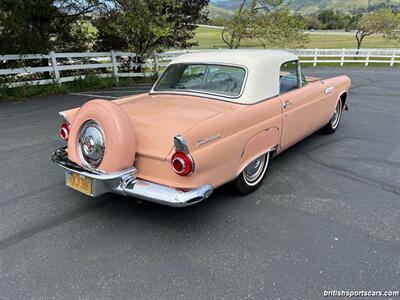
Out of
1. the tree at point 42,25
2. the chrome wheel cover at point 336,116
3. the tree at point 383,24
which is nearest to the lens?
the chrome wheel cover at point 336,116

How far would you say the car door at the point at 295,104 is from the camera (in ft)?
14.0

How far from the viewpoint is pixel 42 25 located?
10516 mm

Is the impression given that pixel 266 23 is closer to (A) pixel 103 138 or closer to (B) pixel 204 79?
(B) pixel 204 79

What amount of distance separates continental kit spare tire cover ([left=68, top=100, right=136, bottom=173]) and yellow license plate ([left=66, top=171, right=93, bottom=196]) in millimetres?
131

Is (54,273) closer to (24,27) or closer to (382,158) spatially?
(382,158)

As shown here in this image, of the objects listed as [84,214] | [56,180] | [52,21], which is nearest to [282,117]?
[84,214]

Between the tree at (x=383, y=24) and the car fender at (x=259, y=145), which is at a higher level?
the tree at (x=383, y=24)

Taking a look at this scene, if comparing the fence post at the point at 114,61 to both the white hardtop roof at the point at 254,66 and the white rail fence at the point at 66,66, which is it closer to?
the white rail fence at the point at 66,66

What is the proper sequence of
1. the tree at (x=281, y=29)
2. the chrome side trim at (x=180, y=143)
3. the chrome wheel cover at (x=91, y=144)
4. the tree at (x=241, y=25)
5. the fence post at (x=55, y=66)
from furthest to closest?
the tree at (x=241, y=25) < the tree at (x=281, y=29) < the fence post at (x=55, y=66) < the chrome wheel cover at (x=91, y=144) < the chrome side trim at (x=180, y=143)

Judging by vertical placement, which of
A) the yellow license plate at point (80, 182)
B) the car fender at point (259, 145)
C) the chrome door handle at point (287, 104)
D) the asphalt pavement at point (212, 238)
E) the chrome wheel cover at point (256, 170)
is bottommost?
the asphalt pavement at point (212, 238)

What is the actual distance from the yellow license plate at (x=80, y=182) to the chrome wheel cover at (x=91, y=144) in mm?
140

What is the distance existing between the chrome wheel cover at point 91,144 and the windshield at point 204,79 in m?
1.47

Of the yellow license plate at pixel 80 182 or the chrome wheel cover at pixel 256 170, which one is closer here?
the yellow license plate at pixel 80 182

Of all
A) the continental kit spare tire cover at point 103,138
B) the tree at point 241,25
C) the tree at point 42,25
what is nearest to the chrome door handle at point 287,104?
the continental kit spare tire cover at point 103,138
